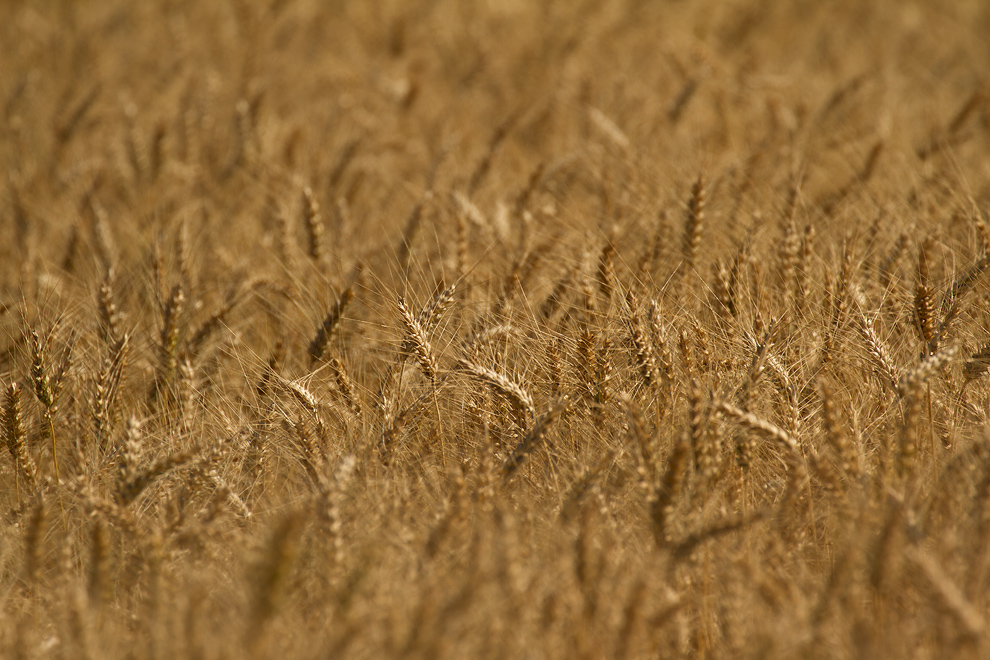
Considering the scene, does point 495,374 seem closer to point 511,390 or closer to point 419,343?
point 511,390

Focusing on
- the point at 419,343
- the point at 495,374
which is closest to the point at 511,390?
the point at 495,374

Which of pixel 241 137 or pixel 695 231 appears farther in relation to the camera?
pixel 241 137

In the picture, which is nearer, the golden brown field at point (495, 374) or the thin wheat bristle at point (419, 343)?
the golden brown field at point (495, 374)

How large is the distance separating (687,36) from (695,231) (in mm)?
3321

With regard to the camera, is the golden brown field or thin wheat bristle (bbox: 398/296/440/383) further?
thin wheat bristle (bbox: 398/296/440/383)

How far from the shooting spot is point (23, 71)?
14.5 feet

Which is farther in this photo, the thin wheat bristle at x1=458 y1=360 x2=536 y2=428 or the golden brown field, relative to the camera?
the thin wheat bristle at x1=458 y1=360 x2=536 y2=428

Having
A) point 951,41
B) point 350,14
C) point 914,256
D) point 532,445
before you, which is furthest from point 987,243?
point 350,14

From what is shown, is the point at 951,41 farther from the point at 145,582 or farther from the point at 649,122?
the point at 145,582

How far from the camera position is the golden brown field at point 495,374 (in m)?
1.41

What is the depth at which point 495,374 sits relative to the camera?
1893mm

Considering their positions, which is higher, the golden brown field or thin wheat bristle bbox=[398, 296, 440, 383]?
thin wheat bristle bbox=[398, 296, 440, 383]

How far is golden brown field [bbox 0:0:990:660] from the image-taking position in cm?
141

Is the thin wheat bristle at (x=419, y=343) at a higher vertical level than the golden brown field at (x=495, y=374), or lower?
higher
